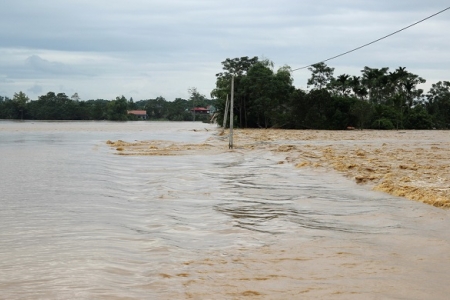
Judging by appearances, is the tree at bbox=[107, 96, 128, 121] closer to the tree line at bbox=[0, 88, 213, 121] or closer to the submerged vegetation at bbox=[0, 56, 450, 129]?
the tree line at bbox=[0, 88, 213, 121]

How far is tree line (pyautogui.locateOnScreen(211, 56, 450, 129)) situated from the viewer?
55.9 m

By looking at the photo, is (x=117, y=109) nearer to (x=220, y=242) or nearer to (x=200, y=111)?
(x=200, y=111)

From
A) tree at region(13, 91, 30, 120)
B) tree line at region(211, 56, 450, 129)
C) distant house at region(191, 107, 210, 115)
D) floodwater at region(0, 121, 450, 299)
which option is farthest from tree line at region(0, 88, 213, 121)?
floodwater at region(0, 121, 450, 299)

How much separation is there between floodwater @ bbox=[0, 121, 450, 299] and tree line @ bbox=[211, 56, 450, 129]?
4131cm

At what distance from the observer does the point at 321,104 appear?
5512 centimetres

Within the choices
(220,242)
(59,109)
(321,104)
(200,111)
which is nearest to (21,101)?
(59,109)

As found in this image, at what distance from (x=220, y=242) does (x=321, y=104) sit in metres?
49.7

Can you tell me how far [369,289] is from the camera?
4723 millimetres

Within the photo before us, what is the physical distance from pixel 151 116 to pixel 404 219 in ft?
449

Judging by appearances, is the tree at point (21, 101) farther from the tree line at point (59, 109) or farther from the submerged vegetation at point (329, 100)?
the submerged vegetation at point (329, 100)

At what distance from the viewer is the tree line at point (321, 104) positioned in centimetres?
5591

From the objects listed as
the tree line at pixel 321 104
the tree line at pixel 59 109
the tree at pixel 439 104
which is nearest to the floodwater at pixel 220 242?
the tree line at pixel 321 104

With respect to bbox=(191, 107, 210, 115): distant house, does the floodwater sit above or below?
below

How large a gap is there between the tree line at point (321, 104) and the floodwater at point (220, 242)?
41.3 meters
